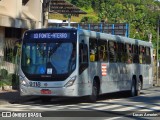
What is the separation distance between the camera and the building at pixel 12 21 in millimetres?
29188

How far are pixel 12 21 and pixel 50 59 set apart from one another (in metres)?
12.5

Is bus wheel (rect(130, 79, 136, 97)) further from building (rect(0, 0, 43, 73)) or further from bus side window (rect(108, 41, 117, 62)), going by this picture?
building (rect(0, 0, 43, 73))

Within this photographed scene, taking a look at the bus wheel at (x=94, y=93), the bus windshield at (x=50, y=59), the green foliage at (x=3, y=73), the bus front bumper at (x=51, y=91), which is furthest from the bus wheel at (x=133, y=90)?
the bus windshield at (x=50, y=59)

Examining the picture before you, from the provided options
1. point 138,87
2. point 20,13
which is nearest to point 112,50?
point 138,87

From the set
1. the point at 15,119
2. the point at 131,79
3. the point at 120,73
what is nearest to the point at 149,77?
the point at 131,79

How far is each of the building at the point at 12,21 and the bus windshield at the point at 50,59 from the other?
9.08 meters

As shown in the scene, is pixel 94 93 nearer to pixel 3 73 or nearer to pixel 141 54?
pixel 141 54

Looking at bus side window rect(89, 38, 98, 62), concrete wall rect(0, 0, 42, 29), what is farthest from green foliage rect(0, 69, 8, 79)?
bus side window rect(89, 38, 98, 62)

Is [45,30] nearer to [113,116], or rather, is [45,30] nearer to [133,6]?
[113,116]

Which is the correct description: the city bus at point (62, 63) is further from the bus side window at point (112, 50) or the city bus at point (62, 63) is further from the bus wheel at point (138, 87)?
the bus wheel at point (138, 87)

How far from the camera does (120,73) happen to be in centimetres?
2319

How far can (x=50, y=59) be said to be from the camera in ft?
60.3

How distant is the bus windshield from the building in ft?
29.8

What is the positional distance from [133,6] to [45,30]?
120 meters
